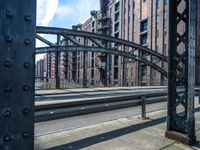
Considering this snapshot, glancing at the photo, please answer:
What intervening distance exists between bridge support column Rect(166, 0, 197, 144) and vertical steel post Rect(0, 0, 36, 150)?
13.4 ft

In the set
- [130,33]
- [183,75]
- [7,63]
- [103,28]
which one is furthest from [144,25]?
[7,63]

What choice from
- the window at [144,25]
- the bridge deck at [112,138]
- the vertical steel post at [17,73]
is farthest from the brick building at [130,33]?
the vertical steel post at [17,73]

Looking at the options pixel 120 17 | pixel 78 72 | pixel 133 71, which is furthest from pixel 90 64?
pixel 133 71

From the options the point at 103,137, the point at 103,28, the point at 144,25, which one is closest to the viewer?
the point at 103,137

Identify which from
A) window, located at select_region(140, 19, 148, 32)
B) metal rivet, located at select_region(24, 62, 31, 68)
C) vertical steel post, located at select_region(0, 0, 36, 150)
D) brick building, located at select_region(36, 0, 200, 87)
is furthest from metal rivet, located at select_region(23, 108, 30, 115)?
window, located at select_region(140, 19, 148, 32)

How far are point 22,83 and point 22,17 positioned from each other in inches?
13.7

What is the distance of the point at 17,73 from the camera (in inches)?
51.1

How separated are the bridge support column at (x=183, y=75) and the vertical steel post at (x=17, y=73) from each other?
409cm

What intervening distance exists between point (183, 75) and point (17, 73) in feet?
14.1

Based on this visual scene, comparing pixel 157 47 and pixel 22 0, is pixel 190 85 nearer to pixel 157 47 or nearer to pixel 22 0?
pixel 22 0

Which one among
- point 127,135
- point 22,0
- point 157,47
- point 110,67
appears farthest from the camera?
point 110,67

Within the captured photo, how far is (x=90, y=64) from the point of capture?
92438 millimetres

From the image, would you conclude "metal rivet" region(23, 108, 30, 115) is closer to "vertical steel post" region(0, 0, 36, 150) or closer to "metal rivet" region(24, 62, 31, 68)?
"vertical steel post" region(0, 0, 36, 150)

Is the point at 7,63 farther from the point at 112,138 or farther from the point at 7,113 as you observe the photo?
the point at 112,138
